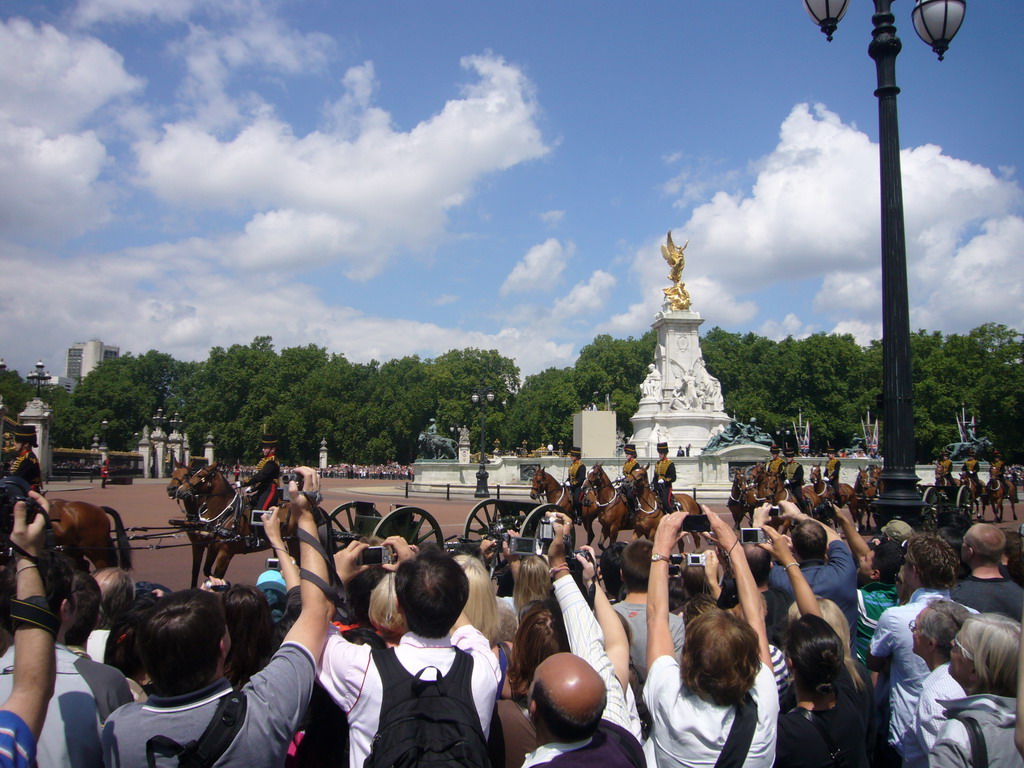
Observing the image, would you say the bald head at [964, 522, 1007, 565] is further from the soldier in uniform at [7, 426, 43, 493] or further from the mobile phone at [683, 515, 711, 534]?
the soldier in uniform at [7, 426, 43, 493]

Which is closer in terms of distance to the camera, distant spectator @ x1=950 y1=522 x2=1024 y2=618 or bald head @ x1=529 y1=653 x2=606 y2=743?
bald head @ x1=529 y1=653 x2=606 y2=743

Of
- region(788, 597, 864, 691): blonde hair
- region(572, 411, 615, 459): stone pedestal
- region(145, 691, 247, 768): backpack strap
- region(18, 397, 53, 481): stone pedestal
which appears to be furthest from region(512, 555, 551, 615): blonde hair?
region(18, 397, 53, 481): stone pedestal

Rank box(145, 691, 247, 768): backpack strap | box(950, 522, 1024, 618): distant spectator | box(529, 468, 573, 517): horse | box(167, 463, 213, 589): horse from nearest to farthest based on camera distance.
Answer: box(145, 691, 247, 768): backpack strap → box(950, 522, 1024, 618): distant spectator → box(167, 463, 213, 589): horse → box(529, 468, 573, 517): horse

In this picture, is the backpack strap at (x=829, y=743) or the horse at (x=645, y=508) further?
the horse at (x=645, y=508)

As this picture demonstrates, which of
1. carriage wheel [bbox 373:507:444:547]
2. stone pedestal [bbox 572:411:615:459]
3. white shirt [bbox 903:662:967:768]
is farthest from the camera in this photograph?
stone pedestal [bbox 572:411:615:459]

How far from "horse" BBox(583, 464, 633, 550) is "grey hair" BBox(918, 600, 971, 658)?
11237mm

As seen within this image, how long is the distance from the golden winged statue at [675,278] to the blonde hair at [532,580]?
43.3m

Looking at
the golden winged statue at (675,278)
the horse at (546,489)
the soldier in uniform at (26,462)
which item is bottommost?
the horse at (546,489)

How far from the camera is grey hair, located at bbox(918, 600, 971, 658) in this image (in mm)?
3373

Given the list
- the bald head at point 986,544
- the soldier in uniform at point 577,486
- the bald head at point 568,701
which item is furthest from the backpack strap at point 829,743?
the soldier in uniform at point 577,486

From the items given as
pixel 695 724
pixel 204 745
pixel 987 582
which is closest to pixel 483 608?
pixel 695 724

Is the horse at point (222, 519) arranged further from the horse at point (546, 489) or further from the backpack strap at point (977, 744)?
the backpack strap at point (977, 744)

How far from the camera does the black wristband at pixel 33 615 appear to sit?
83.7 inches

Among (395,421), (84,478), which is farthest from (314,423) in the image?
(84,478)
